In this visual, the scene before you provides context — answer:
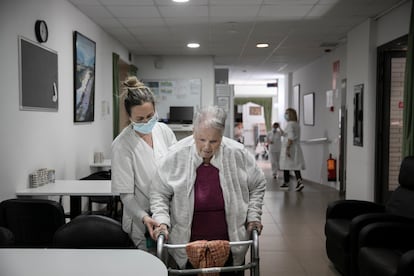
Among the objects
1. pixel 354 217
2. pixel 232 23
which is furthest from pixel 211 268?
pixel 232 23

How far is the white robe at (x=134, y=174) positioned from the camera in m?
2.31

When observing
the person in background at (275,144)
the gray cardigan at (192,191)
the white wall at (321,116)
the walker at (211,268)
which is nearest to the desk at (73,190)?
the gray cardigan at (192,191)

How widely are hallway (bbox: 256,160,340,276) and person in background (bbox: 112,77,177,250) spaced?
1.98m

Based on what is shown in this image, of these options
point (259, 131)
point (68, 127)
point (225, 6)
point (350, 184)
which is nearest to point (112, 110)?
point (68, 127)

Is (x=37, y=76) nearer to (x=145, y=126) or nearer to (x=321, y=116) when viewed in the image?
(x=145, y=126)

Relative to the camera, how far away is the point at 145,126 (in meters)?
2.44

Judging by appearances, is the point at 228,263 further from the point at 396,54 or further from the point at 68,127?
the point at 396,54

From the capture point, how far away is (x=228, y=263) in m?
2.18

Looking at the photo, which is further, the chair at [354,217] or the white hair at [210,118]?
the chair at [354,217]

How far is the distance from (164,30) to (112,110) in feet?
5.42

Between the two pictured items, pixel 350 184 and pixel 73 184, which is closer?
pixel 73 184

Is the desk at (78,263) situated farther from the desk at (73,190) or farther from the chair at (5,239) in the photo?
the desk at (73,190)

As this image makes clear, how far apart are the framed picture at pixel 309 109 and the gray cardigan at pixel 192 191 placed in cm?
858

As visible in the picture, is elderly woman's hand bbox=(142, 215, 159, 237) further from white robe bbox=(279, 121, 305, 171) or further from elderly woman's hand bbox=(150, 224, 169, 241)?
white robe bbox=(279, 121, 305, 171)
